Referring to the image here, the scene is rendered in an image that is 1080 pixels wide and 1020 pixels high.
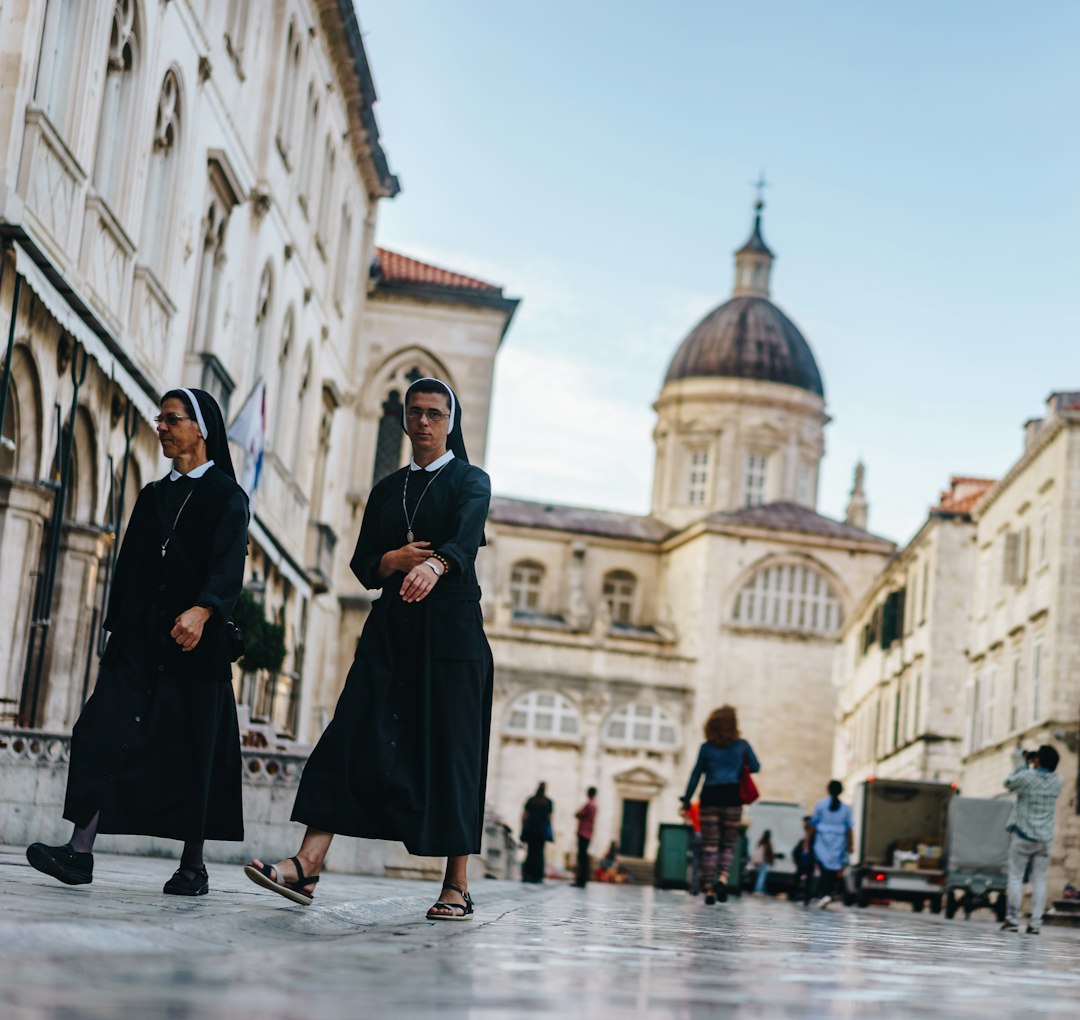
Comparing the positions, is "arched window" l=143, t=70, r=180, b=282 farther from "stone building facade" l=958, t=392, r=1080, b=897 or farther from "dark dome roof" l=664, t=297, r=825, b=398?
"dark dome roof" l=664, t=297, r=825, b=398

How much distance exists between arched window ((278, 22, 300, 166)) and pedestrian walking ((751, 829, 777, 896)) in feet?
65.9

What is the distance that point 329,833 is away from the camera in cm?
771

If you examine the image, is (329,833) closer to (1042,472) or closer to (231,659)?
(231,659)

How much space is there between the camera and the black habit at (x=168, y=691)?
787 cm

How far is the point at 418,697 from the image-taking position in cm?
786

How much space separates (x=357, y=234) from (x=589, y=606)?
4703cm

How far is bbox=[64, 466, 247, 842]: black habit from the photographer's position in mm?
7871

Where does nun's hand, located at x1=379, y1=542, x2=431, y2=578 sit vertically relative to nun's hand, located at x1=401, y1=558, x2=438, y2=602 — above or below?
above

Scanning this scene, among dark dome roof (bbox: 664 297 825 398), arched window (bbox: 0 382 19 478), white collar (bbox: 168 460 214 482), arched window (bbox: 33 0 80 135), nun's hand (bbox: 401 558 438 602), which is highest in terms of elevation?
dark dome roof (bbox: 664 297 825 398)

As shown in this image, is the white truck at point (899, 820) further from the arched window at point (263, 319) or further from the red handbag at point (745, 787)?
the red handbag at point (745, 787)

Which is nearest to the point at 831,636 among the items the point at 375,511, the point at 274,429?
the point at 274,429

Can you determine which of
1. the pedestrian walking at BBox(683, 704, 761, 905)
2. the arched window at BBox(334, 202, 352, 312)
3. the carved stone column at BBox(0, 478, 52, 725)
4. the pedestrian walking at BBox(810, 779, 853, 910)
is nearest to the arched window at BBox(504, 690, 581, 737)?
the arched window at BBox(334, 202, 352, 312)

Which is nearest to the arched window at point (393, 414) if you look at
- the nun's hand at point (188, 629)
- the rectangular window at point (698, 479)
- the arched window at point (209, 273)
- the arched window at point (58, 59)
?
the arched window at point (209, 273)

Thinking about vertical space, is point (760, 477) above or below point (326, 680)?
above
